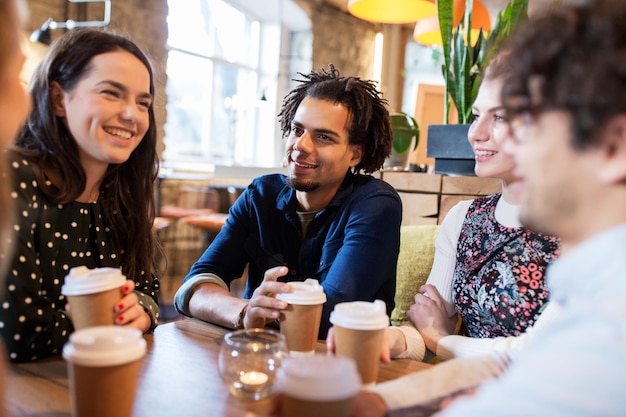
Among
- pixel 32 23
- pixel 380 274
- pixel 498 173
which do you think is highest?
pixel 32 23

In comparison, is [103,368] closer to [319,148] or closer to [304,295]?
[304,295]

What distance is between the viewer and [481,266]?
1.70 m

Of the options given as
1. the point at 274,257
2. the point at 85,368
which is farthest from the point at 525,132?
the point at 274,257

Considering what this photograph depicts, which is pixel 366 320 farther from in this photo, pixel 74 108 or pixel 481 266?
pixel 74 108

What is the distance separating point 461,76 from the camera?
2.54 meters

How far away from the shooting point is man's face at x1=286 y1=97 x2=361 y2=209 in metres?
1.92

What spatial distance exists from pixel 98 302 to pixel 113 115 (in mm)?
647

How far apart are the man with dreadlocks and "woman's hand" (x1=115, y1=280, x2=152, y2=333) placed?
0.26 m

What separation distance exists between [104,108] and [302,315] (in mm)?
780

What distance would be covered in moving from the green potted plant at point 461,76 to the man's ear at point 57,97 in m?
1.58

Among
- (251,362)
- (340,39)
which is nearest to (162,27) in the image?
(340,39)

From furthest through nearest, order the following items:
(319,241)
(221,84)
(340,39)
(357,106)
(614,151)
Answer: (340,39) < (221,84) < (357,106) < (319,241) < (614,151)

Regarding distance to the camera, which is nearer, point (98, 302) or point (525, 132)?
point (525, 132)

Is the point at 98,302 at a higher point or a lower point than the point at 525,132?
lower
